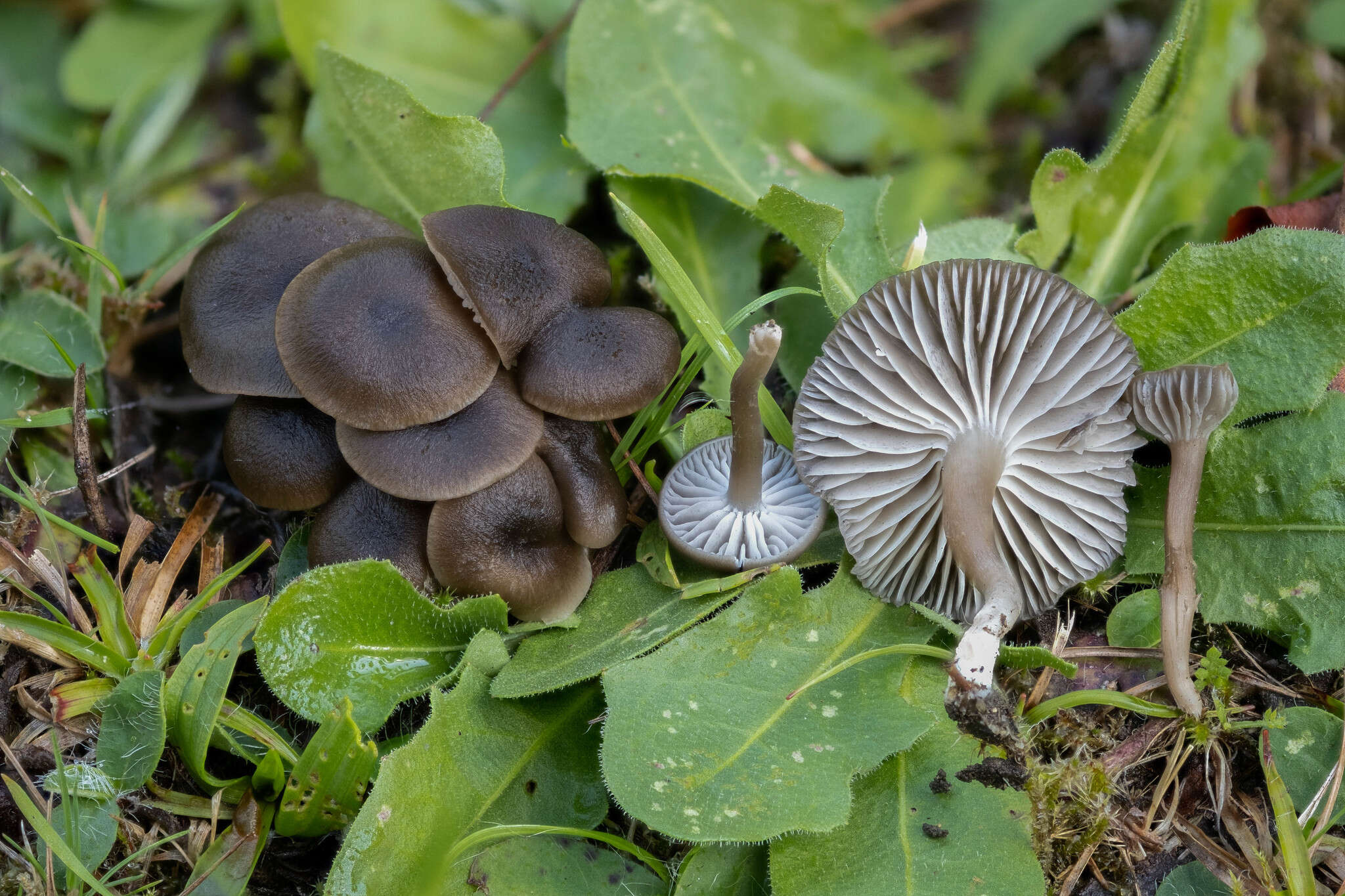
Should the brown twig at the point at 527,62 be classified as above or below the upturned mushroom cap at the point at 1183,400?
above

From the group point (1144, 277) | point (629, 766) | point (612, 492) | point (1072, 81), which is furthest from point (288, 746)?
point (1072, 81)

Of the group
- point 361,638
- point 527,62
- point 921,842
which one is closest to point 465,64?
point 527,62

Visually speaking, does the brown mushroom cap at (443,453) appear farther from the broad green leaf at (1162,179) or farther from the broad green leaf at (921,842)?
the broad green leaf at (1162,179)

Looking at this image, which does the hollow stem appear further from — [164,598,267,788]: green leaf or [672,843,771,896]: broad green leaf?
[164,598,267,788]: green leaf

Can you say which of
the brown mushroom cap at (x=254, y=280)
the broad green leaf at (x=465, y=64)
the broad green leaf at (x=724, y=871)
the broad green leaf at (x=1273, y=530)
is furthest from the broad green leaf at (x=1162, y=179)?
the brown mushroom cap at (x=254, y=280)

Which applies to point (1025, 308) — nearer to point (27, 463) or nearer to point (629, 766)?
point (629, 766)

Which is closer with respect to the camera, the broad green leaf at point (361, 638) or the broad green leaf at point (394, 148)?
the broad green leaf at point (361, 638)
